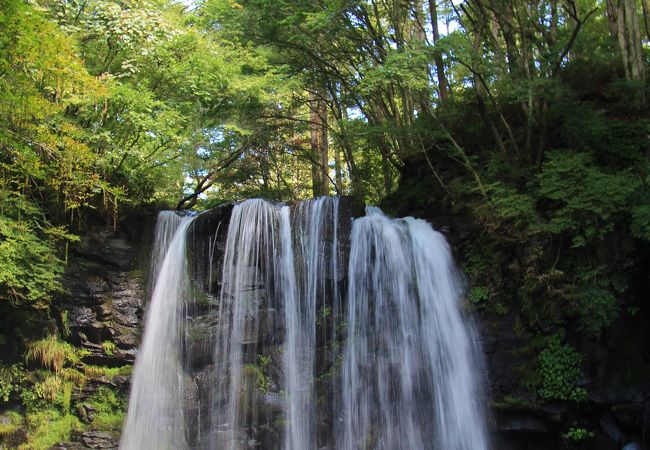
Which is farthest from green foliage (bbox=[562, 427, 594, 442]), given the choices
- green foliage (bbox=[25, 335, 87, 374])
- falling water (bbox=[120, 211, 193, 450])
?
green foliage (bbox=[25, 335, 87, 374])

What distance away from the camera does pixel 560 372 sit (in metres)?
7.47

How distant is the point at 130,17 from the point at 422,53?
470cm

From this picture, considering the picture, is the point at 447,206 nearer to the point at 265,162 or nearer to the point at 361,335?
the point at 361,335

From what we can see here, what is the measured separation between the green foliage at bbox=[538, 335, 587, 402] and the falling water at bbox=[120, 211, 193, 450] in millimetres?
5967

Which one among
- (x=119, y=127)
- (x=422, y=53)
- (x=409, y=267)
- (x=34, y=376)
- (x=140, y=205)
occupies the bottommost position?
(x=34, y=376)

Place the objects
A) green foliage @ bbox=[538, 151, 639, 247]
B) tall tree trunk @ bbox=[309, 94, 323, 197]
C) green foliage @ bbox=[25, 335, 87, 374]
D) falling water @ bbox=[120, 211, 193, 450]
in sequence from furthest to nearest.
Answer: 1. tall tree trunk @ bbox=[309, 94, 323, 197]
2. green foliage @ bbox=[25, 335, 87, 374]
3. falling water @ bbox=[120, 211, 193, 450]
4. green foliage @ bbox=[538, 151, 639, 247]

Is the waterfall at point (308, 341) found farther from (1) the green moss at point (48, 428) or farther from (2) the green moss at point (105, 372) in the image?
(1) the green moss at point (48, 428)

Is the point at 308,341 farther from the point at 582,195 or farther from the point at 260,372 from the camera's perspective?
the point at 582,195

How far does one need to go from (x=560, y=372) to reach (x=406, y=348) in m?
2.35

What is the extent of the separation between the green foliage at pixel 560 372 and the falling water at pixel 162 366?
5.97m

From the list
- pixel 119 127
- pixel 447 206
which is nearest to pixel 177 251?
pixel 119 127

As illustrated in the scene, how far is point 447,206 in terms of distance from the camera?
9703 millimetres

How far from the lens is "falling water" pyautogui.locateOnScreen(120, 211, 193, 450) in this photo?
8586mm

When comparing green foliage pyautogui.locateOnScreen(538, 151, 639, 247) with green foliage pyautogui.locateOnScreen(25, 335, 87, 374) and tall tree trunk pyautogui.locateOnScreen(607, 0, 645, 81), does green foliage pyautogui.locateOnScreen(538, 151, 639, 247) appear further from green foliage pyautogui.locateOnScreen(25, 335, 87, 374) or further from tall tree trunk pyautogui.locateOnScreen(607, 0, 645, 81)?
green foliage pyautogui.locateOnScreen(25, 335, 87, 374)
